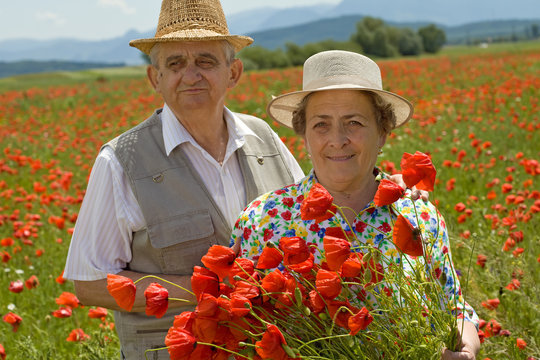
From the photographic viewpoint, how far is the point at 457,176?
526 cm

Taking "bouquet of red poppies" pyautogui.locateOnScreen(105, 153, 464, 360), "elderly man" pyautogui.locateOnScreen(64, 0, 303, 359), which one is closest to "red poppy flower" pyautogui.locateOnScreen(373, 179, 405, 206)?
"bouquet of red poppies" pyautogui.locateOnScreen(105, 153, 464, 360)

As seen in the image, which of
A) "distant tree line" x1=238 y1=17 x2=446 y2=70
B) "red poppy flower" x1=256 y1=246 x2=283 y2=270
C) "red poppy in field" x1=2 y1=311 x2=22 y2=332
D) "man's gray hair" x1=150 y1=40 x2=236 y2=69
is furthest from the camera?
"distant tree line" x1=238 y1=17 x2=446 y2=70

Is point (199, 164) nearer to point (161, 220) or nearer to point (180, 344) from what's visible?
point (161, 220)

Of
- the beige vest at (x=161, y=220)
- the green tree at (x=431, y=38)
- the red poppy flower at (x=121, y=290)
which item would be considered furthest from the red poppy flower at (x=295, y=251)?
the green tree at (x=431, y=38)

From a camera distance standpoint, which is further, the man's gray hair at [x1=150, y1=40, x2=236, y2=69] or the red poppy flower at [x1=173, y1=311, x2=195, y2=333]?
the man's gray hair at [x1=150, y1=40, x2=236, y2=69]

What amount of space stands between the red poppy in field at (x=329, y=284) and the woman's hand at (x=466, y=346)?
30cm

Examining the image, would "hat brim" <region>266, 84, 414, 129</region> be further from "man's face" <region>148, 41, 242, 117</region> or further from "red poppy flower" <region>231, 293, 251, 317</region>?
"red poppy flower" <region>231, 293, 251, 317</region>

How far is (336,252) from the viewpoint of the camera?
1.25 meters

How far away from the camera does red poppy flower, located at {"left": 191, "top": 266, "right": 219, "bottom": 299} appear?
134 cm

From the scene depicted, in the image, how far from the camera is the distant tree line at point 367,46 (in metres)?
36.2

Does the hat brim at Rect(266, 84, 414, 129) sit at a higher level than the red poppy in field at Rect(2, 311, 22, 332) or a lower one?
higher

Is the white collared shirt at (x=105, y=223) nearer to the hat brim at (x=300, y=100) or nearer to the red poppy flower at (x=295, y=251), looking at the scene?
the hat brim at (x=300, y=100)

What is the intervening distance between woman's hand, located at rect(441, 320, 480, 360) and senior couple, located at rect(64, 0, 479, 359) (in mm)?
121

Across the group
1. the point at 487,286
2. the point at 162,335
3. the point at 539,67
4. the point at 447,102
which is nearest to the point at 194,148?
the point at 162,335
